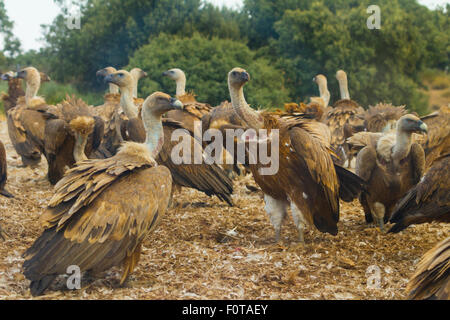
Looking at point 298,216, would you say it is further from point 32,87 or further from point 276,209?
point 32,87

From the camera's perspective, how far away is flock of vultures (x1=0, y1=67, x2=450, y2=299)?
376 centimetres

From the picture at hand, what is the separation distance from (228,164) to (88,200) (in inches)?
198

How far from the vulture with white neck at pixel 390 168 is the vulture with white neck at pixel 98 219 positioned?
2.58 meters

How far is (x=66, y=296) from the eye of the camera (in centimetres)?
386

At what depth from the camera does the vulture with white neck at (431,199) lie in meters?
4.66

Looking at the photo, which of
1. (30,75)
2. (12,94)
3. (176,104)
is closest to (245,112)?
(176,104)

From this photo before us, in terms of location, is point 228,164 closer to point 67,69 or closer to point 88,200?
point 88,200

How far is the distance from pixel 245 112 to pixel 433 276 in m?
3.07

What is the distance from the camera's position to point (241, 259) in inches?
196

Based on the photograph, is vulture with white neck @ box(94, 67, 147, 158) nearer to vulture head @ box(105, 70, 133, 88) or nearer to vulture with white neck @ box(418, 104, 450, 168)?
vulture head @ box(105, 70, 133, 88)

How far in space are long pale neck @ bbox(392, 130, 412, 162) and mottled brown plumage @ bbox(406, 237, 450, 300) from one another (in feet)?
8.43

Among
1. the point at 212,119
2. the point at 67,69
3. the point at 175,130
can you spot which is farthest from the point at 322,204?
the point at 67,69

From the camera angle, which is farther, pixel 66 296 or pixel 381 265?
pixel 381 265

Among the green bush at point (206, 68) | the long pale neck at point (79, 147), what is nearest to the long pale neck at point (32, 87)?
the long pale neck at point (79, 147)
